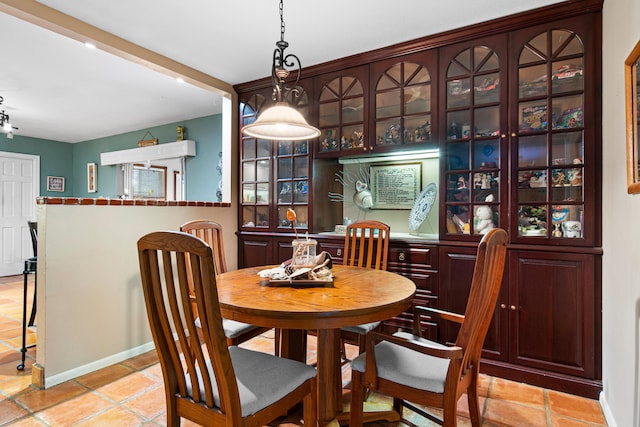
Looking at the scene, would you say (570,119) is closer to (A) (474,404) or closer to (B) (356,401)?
(A) (474,404)

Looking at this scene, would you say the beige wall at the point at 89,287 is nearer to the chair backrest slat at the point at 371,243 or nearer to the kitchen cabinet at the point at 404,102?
the chair backrest slat at the point at 371,243

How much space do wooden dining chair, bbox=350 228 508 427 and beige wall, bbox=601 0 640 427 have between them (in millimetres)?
666

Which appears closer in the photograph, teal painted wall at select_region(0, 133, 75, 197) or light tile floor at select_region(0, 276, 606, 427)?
light tile floor at select_region(0, 276, 606, 427)

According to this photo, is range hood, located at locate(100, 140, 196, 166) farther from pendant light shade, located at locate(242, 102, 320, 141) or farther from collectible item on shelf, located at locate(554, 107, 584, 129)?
collectible item on shelf, located at locate(554, 107, 584, 129)

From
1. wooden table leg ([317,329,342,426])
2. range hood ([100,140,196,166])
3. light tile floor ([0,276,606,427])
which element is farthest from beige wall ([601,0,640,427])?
range hood ([100,140,196,166])

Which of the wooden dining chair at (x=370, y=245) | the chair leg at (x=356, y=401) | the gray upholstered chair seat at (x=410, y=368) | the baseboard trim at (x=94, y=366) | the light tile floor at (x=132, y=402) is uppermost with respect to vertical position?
the wooden dining chair at (x=370, y=245)

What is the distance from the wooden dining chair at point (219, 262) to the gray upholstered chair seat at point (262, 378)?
466 millimetres

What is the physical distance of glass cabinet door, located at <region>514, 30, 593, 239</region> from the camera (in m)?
2.28

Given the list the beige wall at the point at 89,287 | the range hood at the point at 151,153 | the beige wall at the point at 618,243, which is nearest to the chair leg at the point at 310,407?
the beige wall at the point at 618,243

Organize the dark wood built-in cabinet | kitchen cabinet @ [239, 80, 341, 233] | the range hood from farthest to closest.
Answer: the range hood < kitchen cabinet @ [239, 80, 341, 233] < the dark wood built-in cabinet

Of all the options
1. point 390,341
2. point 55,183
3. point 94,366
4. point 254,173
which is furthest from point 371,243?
point 55,183

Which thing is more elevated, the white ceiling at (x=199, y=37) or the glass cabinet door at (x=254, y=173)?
the white ceiling at (x=199, y=37)

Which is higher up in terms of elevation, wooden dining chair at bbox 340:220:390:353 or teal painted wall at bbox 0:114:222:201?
teal painted wall at bbox 0:114:222:201

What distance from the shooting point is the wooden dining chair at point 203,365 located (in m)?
1.08
